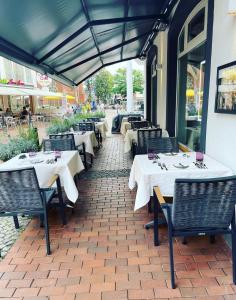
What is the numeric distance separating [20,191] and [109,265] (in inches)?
45.0

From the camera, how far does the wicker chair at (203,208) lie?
1.87 meters

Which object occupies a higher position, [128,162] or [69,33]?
[69,33]

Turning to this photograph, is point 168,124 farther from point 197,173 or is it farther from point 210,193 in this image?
point 210,193

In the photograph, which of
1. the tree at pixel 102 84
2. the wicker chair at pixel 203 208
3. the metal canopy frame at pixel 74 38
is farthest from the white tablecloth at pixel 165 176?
the tree at pixel 102 84

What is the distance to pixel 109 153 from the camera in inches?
279

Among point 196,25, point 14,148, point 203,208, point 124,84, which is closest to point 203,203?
point 203,208

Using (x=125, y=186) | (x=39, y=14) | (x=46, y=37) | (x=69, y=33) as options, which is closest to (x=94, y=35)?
(x=69, y=33)

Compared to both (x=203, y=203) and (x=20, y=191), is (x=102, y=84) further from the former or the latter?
(x=203, y=203)

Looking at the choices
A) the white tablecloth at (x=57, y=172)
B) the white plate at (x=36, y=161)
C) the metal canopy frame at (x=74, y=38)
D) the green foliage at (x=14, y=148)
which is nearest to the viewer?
the white tablecloth at (x=57, y=172)

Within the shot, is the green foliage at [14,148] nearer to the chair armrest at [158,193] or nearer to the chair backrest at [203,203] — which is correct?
the chair armrest at [158,193]

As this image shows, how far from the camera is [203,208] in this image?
1.97 meters

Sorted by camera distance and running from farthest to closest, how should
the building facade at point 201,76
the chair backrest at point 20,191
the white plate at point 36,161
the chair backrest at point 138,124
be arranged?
the chair backrest at point 138,124
the white plate at point 36,161
the building facade at point 201,76
the chair backrest at point 20,191

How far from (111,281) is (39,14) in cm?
325

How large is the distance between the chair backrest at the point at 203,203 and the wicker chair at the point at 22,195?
136cm
